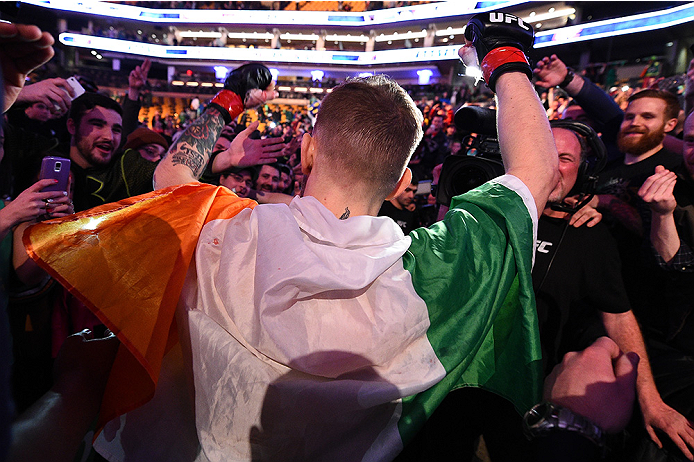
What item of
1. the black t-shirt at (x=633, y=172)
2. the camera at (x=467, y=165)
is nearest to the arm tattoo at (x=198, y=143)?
the camera at (x=467, y=165)

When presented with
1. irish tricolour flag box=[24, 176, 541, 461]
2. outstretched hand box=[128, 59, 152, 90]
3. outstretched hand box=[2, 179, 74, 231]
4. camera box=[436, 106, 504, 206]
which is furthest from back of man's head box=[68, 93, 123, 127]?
camera box=[436, 106, 504, 206]

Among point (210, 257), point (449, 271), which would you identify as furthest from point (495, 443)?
point (210, 257)

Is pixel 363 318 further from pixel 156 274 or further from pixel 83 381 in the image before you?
pixel 83 381

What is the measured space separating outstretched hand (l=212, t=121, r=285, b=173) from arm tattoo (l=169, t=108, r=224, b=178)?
0.19 m

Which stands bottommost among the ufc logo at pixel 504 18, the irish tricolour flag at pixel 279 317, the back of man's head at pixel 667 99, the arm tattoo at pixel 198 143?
the irish tricolour flag at pixel 279 317

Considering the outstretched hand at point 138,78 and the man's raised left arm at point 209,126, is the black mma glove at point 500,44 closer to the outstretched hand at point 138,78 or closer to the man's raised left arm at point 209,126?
the man's raised left arm at point 209,126

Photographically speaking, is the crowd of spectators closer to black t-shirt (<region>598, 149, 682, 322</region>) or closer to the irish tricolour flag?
black t-shirt (<region>598, 149, 682, 322</region>)

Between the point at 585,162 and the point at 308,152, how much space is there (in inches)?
68.6

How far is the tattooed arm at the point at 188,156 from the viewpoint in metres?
1.60

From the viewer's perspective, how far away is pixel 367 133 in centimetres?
116

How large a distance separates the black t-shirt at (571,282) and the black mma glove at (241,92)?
1.77m

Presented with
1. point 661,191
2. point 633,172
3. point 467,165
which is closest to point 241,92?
point 467,165

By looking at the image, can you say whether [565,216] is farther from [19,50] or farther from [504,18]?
[19,50]

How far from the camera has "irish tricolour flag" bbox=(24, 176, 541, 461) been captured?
0.97 meters
